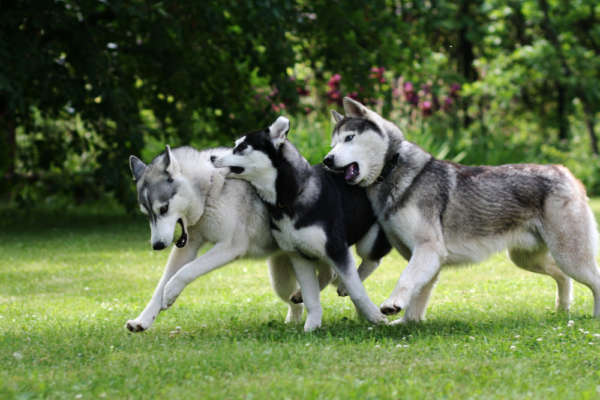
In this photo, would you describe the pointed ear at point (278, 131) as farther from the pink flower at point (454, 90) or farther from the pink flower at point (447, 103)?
the pink flower at point (454, 90)

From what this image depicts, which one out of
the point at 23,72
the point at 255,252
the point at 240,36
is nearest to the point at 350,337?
the point at 255,252

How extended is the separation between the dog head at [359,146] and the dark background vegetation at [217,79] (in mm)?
5708

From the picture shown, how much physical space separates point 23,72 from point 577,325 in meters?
9.48

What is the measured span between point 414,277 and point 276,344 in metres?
1.26

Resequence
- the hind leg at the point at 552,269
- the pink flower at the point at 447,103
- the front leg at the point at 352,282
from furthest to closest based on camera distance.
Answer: the pink flower at the point at 447,103
the hind leg at the point at 552,269
the front leg at the point at 352,282

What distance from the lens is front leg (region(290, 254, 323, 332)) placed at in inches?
257

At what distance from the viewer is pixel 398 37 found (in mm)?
15852

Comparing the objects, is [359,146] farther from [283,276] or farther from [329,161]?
[283,276]

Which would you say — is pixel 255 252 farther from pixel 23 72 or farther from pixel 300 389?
pixel 23 72

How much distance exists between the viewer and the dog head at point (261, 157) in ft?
20.6

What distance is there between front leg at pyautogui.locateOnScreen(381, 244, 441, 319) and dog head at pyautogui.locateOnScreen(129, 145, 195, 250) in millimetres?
1712

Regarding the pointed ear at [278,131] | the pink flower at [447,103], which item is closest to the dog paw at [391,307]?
the pointed ear at [278,131]

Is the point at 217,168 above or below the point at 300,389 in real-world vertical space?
above

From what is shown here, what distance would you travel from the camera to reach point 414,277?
6.27 metres
